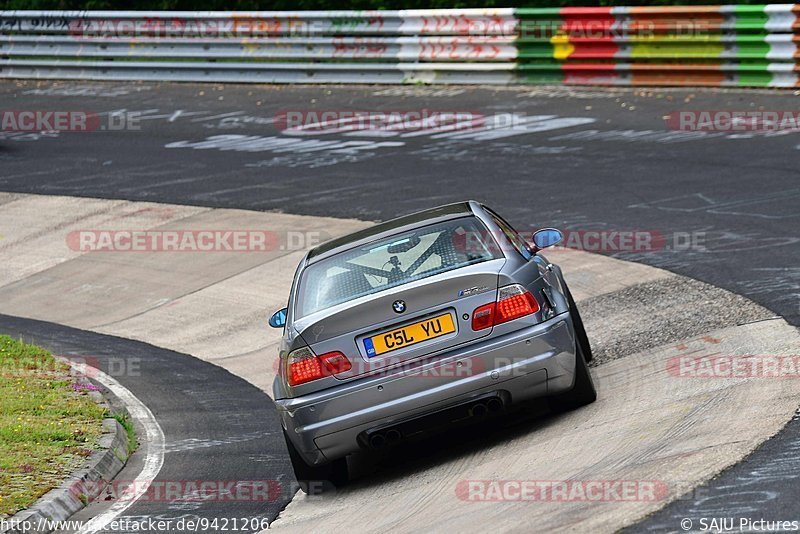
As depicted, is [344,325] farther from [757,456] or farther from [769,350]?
[769,350]

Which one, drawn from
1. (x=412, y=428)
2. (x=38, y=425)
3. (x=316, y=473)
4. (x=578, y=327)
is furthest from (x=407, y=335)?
(x=38, y=425)

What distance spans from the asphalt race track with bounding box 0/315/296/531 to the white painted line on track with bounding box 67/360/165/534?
0.18 ft

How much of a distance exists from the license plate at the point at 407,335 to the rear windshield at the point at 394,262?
0.34 meters

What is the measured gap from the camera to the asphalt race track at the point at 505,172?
10328mm

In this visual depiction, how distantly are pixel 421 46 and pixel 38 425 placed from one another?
14.7 m

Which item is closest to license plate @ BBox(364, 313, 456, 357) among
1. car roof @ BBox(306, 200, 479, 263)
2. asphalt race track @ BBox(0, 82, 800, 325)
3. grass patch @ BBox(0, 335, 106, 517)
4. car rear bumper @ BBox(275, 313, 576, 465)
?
car rear bumper @ BBox(275, 313, 576, 465)

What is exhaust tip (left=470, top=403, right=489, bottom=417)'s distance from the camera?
7.28 metres

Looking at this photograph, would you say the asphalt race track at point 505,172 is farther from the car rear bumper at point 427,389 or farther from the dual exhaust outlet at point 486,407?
the dual exhaust outlet at point 486,407

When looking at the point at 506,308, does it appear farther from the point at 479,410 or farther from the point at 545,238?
the point at 545,238

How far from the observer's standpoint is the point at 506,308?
7.38 meters

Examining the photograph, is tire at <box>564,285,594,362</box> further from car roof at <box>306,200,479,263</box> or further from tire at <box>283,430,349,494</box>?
tire at <box>283,430,349,494</box>

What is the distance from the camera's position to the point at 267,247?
47.1 feet

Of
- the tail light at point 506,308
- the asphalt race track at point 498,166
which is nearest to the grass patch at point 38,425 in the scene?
the tail light at point 506,308

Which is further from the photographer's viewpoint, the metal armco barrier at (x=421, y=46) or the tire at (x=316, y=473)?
the metal armco barrier at (x=421, y=46)
